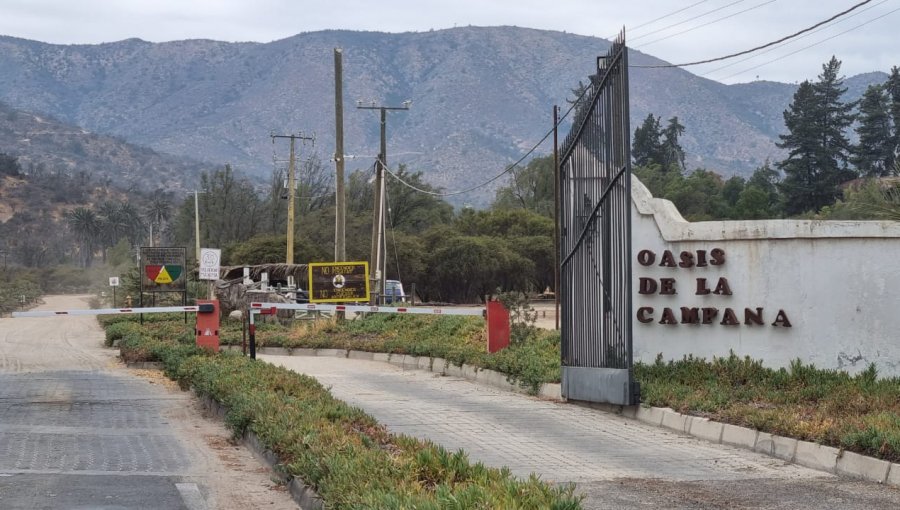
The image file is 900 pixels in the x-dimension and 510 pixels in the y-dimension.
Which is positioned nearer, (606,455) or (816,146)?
(606,455)

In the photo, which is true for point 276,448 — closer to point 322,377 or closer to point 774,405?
point 774,405

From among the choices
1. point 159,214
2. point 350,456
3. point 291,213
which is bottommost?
point 350,456

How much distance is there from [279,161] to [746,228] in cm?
6116

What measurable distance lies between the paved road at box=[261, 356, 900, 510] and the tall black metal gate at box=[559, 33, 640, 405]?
528 mm

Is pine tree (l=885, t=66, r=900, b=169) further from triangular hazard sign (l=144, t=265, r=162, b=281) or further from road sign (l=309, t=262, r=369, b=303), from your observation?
triangular hazard sign (l=144, t=265, r=162, b=281)

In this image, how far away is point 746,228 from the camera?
15.8m

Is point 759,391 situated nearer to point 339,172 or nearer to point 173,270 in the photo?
point 173,270

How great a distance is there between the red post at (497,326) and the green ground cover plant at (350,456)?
603 cm

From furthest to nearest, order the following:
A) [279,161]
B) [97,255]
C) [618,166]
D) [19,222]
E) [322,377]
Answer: [97,255] → [19,222] → [279,161] → [322,377] → [618,166]

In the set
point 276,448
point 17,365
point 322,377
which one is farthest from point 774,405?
point 17,365

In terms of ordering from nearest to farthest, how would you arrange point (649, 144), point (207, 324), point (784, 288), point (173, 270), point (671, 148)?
point (784, 288) → point (207, 324) → point (173, 270) → point (649, 144) → point (671, 148)

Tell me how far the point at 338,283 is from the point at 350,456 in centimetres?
2658

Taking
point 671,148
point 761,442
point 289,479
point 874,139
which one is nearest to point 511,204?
point 671,148

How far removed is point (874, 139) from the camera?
A: 264ft
